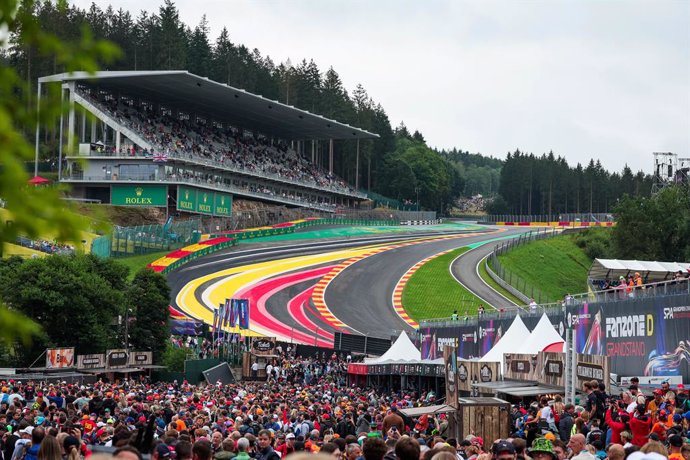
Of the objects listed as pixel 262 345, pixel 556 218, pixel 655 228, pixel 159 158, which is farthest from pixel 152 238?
pixel 556 218

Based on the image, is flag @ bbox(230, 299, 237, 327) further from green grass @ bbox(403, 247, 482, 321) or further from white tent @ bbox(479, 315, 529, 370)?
white tent @ bbox(479, 315, 529, 370)

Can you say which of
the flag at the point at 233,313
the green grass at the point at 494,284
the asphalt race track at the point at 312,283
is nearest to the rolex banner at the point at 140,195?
the asphalt race track at the point at 312,283

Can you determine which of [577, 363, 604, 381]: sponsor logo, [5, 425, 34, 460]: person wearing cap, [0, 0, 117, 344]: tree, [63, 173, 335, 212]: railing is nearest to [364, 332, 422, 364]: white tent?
[577, 363, 604, 381]: sponsor logo

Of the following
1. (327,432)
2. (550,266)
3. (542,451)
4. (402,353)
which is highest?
(550,266)

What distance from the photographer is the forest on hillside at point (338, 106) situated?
125 m

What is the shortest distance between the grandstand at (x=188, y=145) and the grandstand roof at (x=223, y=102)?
108 mm

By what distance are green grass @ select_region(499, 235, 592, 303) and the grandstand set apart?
30248 millimetres

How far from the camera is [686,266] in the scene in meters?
44.3

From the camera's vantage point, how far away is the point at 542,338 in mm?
28047

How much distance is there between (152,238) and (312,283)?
42.1 feet

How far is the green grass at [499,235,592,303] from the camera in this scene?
82.3 meters

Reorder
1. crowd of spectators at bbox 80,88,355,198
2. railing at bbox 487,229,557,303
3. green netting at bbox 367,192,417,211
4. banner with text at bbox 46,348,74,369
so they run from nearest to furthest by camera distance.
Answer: banner with text at bbox 46,348,74,369 < railing at bbox 487,229,557,303 < crowd of spectators at bbox 80,88,355,198 < green netting at bbox 367,192,417,211

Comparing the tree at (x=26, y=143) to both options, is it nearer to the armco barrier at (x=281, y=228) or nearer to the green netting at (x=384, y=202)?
the armco barrier at (x=281, y=228)

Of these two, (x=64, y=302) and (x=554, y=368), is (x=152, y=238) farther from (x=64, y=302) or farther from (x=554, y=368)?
(x=554, y=368)
